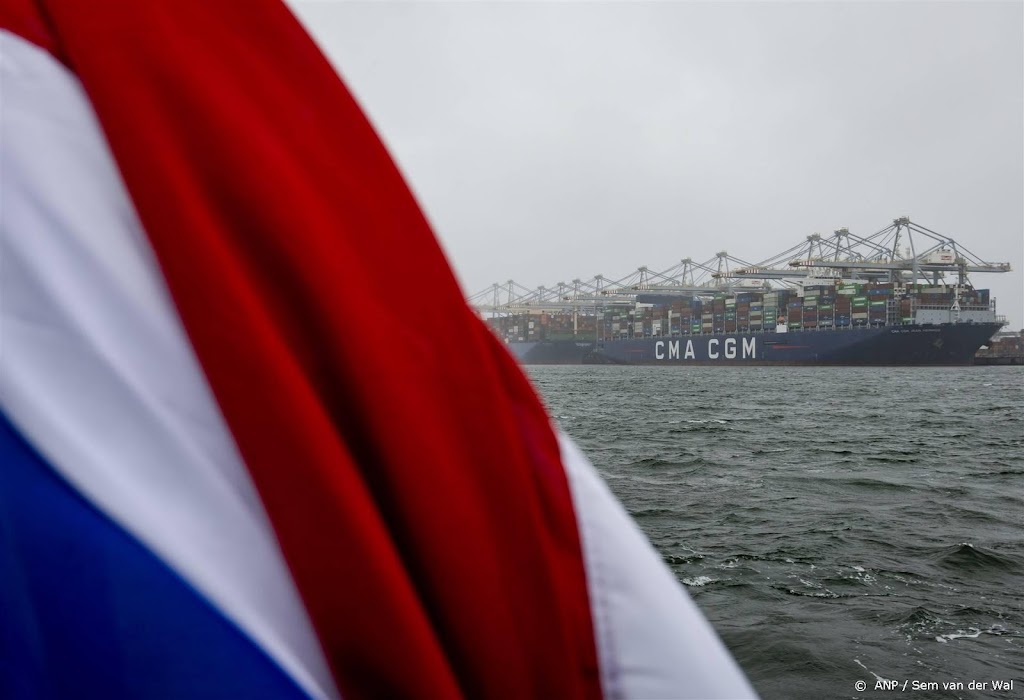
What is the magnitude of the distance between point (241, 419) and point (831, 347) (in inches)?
1608

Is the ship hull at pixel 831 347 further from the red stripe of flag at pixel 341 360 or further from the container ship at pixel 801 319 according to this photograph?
the red stripe of flag at pixel 341 360

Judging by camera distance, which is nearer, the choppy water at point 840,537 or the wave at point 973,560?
the choppy water at point 840,537

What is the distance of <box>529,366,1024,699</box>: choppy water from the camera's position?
13.9 feet

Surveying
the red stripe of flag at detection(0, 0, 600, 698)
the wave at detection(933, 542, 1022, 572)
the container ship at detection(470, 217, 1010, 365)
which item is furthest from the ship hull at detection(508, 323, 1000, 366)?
the red stripe of flag at detection(0, 0, 600, 698)

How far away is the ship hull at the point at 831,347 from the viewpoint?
3694 cm

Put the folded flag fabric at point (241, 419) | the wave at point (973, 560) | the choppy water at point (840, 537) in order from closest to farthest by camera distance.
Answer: the folded flag fabric at point (241, 419)
the choppy water at point (840, 537)
the wave at point (973, 560)

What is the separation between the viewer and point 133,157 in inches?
20.8

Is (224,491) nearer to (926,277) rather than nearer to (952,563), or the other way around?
(952,563)

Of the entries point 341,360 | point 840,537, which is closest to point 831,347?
point 840,537

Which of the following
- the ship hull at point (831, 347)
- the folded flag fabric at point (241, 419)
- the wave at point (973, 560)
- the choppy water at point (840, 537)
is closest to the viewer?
the folded flag fabric at point (241, 419)

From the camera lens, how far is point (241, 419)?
52cm

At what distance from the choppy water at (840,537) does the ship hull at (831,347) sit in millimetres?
18539

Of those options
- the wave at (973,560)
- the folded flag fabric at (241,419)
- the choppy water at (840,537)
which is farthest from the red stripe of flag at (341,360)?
the wave at (973,560)

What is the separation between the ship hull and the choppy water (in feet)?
60.8
